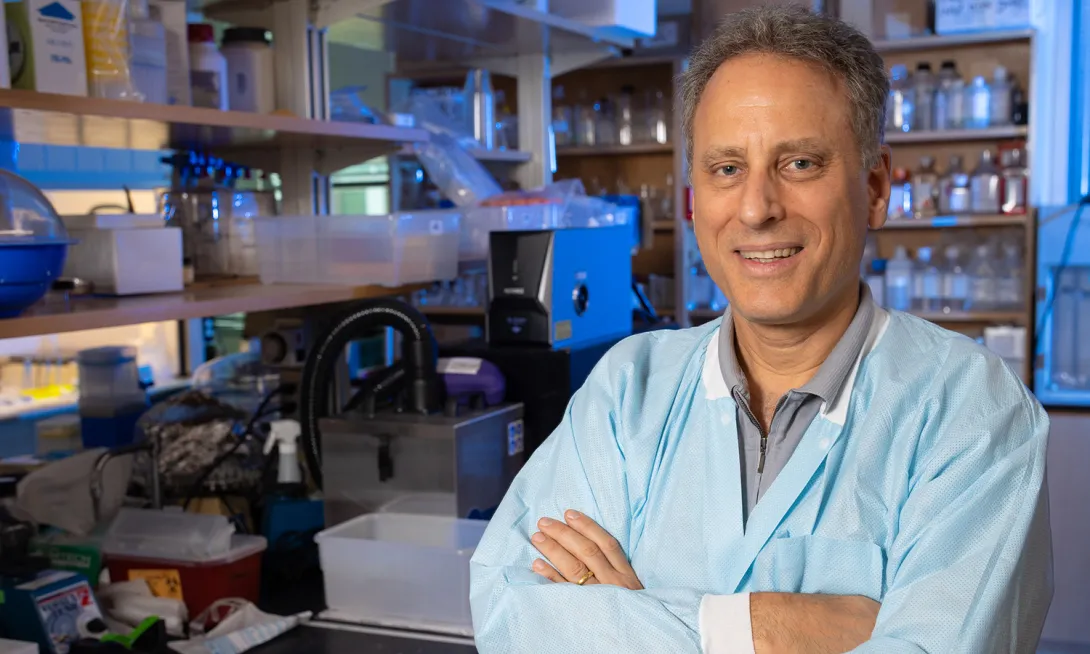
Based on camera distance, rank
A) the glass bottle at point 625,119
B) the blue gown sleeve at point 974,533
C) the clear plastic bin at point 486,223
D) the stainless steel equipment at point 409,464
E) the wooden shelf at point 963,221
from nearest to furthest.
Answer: the blue gown sleeve at point 974,533
the stainless steel equipment at point 409,464
the clear plastic bin at point 486,223
the wooden shelf at point 963,221
the glass bottle at point 625,119

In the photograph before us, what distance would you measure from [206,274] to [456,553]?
960 millimetres

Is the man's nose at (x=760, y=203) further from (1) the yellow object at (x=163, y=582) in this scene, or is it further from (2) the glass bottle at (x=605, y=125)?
(2) the glass bottle at (x=605, y=125)

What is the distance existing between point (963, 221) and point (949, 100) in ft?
1.68

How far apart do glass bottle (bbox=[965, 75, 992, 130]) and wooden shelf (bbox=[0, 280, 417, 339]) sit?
2.93 meters

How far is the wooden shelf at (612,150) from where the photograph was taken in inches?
Result: 182

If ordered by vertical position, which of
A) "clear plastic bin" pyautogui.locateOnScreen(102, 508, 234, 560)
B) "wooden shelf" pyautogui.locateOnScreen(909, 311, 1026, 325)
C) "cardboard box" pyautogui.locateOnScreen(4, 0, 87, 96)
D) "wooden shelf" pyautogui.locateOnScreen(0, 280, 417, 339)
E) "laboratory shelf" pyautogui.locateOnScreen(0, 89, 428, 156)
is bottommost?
"clear plastic bin" pyautogui.locateOnScreen(102, 508, 234, 560)

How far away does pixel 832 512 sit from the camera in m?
1.23

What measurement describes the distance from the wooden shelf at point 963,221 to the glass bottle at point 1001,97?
1.28 ft

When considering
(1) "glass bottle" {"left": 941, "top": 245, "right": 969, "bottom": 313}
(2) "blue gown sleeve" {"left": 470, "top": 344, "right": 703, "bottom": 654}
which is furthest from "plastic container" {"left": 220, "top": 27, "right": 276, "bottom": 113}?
(1) "glass bottle" {"left": 941, "top": 245, "right": 969, "bottom": 313}

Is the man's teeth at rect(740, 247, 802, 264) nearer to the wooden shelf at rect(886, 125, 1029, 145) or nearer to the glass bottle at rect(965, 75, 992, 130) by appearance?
the wooden shelf at rect(886, 125, 1029, 145)

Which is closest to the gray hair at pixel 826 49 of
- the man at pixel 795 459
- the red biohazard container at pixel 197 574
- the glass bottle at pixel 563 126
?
the man at pixel 795 459

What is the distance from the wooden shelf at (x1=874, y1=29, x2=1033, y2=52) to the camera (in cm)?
422

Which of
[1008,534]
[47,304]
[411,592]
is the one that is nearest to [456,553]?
[411,592]

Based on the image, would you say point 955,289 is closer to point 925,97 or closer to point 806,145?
point 925,97
